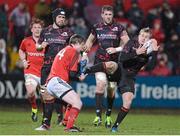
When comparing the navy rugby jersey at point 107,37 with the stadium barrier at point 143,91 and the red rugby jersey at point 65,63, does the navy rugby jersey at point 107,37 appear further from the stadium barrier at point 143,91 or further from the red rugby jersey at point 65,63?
the stadium barrier at point 143,91

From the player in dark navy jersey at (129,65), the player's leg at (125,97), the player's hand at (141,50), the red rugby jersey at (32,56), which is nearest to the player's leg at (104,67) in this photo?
the player in dark navy jersey at (129,65)

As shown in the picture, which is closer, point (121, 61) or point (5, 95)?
point (121, 61)

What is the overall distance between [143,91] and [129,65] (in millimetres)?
8315

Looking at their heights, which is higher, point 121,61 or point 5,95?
point 121,61

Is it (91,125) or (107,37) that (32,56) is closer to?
(107,37)

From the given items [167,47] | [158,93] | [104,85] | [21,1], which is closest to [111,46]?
[104,85]

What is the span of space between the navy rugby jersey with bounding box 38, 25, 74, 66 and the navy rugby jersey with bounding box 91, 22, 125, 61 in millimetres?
826

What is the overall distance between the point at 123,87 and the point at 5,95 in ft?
28.4

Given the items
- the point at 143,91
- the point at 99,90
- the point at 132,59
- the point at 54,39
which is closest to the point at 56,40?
the point at 54,39

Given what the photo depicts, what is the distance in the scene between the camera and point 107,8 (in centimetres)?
1691

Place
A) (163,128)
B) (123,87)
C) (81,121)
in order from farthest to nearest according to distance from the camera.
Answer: (81,121) < (163,128) < (123,87)

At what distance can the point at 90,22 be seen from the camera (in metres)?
26.8

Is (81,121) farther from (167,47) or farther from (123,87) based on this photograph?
(167,47)

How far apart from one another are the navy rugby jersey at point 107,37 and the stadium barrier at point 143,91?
6.22 meters
